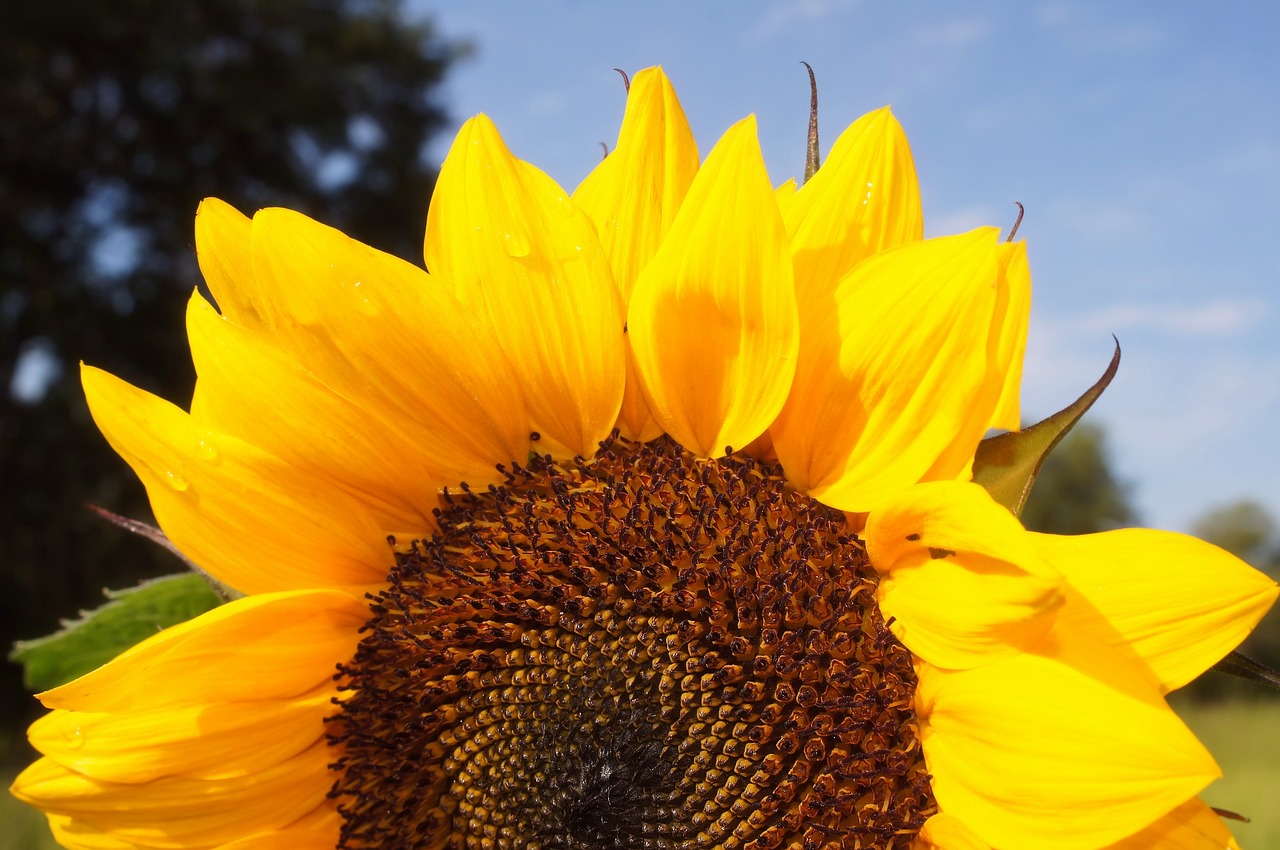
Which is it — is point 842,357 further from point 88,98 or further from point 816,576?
point 88,98

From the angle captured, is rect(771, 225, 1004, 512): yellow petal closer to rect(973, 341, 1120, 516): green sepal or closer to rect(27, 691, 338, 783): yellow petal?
rect(973, 341, 1120, 516): green sepal

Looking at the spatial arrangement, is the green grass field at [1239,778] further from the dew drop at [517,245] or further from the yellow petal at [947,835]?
the dew drop at [517,245]

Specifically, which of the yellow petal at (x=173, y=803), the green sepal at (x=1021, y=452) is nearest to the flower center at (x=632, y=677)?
the yellow petal at (x=173, y=803)

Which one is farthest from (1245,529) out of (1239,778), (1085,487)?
(1239,778)

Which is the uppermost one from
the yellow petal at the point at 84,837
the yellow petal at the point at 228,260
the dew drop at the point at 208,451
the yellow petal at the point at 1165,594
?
the yellow petal at the point at 228,260

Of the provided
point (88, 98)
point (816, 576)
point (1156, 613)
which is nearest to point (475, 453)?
point (816, 576)

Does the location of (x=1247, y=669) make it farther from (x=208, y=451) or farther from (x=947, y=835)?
(x=208, y=451)
